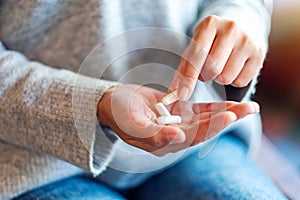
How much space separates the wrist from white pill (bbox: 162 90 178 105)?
0.07m

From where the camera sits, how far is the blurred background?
3.73 ft

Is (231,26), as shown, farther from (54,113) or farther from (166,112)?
(54,113)

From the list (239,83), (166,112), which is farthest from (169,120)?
(239,83)

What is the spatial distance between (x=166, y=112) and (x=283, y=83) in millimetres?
678

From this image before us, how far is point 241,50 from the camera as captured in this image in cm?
60

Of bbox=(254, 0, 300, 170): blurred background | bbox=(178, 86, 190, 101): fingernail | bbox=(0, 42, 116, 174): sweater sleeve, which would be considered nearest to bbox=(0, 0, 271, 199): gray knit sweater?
bbox=(0, 42, 116, 174): sweater sleeve

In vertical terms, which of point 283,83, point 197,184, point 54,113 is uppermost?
point 54,113

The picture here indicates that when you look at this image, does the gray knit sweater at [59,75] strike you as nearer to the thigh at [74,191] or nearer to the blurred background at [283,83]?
the thigh at [74,191]

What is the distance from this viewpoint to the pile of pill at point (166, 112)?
55cm

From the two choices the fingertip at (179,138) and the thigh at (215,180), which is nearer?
the fingertip at (179,138)

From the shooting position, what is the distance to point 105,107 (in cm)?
58

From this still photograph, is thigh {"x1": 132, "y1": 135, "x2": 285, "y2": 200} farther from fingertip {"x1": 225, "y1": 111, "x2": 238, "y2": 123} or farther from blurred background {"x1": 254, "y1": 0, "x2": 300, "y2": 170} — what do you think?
blurred background {"x1": 254, "y1": 0, "x2": 300, "y2": 170}

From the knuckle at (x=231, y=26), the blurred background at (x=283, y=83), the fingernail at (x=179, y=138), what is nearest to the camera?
the fingernail at (x=179, y=138)

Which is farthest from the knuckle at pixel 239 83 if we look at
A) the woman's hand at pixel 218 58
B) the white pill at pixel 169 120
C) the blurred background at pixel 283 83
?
the blurred background at pixel 283 83
